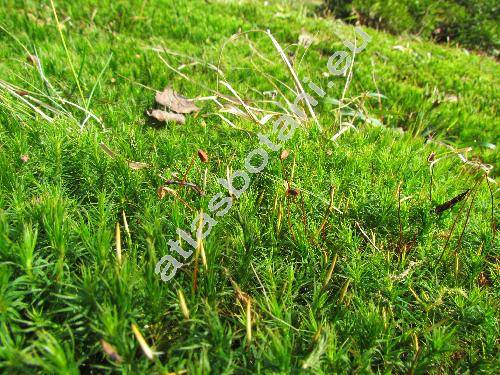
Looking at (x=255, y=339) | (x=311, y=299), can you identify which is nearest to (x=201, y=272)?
(x=255, y=339)

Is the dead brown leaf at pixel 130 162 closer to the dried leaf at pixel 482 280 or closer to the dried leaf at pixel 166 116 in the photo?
the dried leaf at pixel 166 116

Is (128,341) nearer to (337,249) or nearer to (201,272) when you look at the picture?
(201,272)

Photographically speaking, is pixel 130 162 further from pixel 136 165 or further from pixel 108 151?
pixel 108 151

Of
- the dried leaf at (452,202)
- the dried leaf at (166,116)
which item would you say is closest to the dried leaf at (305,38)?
the dried leaf at (166,116)

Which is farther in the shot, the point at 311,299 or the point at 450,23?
the point at 450,23

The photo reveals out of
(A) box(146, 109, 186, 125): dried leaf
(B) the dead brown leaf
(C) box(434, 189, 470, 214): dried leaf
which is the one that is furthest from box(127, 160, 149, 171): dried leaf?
(C) box(434, 189, 470, 214): dried leaf
